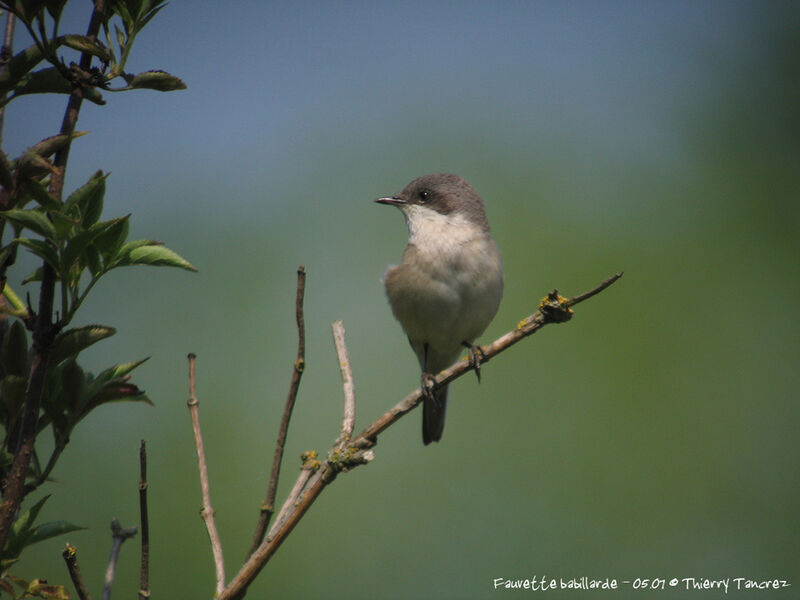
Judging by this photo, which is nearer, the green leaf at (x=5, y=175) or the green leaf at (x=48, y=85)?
the green leaf at (x=5, y=175)

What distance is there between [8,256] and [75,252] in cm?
18

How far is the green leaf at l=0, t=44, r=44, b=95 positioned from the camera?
5.86 feet

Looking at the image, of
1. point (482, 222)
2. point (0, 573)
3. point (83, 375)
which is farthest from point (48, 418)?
point (482, 222)

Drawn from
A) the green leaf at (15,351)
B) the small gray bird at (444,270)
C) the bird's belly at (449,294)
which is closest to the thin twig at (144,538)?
the green leaf at (15,351)

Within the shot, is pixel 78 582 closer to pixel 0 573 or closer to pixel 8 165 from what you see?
pixel 0 573

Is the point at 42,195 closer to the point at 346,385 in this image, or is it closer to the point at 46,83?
the point at 46,83

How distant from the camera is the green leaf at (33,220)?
1.60 m

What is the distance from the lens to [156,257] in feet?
6.44

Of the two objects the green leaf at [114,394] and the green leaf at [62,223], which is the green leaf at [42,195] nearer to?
the green leaf at [62,223]

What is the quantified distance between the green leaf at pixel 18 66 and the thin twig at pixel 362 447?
1.33m

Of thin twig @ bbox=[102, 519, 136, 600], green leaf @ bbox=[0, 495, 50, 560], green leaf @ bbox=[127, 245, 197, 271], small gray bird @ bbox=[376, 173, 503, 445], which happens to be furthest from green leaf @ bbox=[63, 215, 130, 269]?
small gray bird @ bbox=[376, 173, 503, 445]

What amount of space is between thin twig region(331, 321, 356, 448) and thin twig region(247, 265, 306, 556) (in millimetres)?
246

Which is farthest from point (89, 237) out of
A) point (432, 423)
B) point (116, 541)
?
point (432, 423)

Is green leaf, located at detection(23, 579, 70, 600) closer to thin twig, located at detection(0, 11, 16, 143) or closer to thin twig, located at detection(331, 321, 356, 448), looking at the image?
thin twig, located at detection(331, 321, 356, 448)
